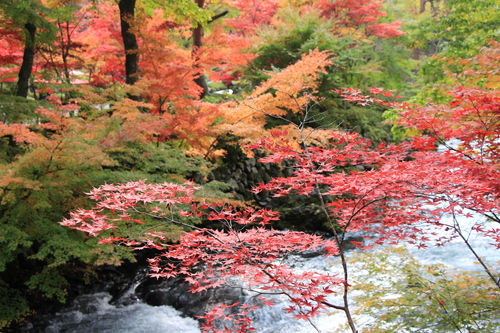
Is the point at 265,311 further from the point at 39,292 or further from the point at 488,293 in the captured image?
the point at 39,292

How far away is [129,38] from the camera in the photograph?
21.6 ft

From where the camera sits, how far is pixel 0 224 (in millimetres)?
3551

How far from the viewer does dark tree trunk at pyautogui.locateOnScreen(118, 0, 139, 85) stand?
6406 mm

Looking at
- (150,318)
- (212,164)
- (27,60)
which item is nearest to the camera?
(150,318)

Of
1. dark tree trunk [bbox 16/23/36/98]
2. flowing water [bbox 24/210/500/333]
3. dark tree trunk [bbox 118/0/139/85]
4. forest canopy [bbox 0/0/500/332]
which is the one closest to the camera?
forest canopy [bbox 0/0/500/332]

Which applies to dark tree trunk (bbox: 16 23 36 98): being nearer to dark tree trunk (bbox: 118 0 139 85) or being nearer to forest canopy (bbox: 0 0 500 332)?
forest canopy (bbox: 0 0 500 332)

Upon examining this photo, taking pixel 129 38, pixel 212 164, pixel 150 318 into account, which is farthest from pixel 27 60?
pixel 150 318

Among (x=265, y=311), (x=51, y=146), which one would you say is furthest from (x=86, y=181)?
(x=265, y=311)

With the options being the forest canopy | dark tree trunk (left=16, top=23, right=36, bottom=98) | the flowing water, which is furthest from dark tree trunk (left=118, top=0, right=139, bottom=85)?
the flowing water

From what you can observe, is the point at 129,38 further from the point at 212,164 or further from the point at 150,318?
the point at 150,318

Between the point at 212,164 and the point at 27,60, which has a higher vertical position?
the point at 27,60

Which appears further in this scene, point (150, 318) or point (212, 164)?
point (212, 164)

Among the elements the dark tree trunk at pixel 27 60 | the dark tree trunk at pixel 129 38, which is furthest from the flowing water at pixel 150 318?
the dark tree trunk at pixel 129 38

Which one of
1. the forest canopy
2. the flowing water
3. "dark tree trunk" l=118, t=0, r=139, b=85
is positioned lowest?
the flowing water
